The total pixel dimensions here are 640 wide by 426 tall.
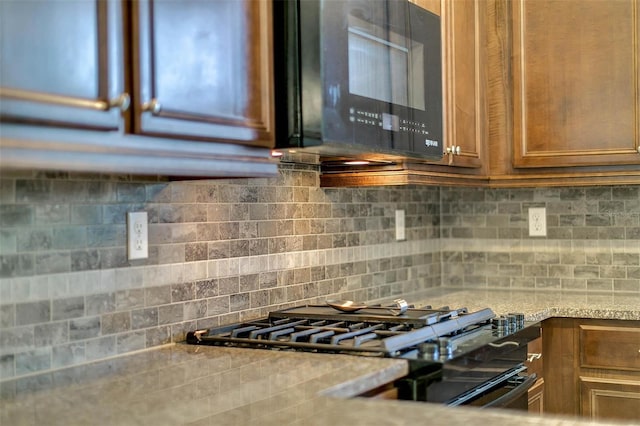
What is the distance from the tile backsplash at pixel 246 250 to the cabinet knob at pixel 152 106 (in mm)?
386

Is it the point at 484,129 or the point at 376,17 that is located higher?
the point at 376,17

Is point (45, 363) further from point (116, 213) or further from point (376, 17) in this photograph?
point (376, 17)

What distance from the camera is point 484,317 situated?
7.68 ft

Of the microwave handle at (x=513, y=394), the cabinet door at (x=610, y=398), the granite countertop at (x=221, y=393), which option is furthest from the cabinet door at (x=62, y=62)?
the cabinet door at (x=610, y=398)

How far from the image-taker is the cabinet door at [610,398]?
2643 millimetres

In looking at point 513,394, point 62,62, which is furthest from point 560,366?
point 62,62

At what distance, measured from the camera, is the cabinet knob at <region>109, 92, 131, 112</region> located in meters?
1.45

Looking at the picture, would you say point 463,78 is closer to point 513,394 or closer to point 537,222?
point 537,222

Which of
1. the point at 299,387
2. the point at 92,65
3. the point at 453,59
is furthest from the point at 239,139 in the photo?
the point at 453,59

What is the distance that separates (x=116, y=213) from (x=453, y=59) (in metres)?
1.44

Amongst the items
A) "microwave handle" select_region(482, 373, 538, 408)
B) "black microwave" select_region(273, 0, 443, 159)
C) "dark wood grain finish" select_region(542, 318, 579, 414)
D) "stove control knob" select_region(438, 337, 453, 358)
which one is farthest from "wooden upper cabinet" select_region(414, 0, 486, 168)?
"stove control knob" select_region(438, 337, 453, 358)

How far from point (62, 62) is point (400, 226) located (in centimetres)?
208

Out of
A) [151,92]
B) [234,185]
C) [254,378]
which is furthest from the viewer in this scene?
[234,185]

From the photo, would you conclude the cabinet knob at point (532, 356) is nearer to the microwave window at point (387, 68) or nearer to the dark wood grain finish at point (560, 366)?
the dark wood grain finish at point (560, 366)
